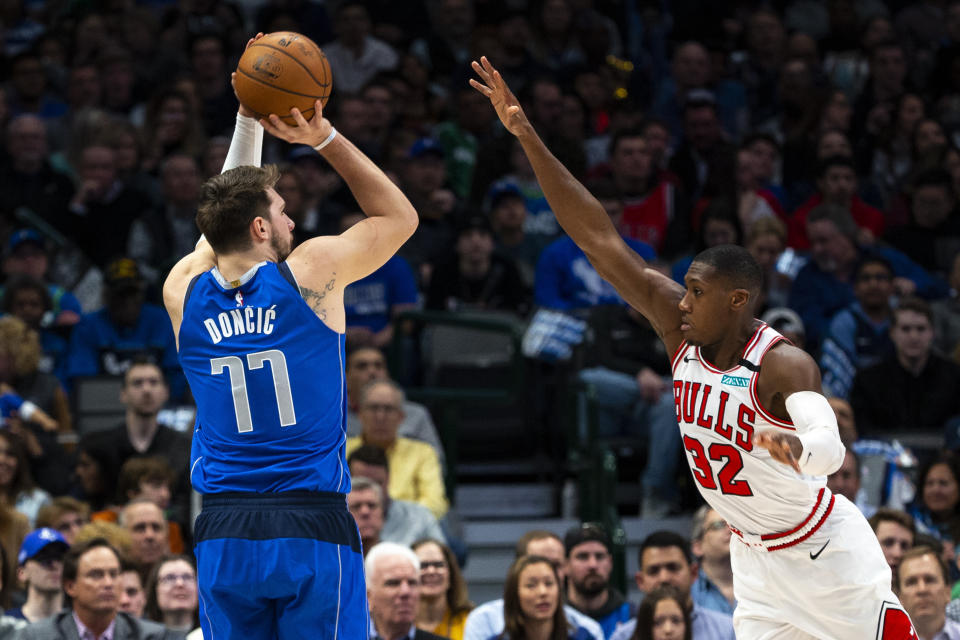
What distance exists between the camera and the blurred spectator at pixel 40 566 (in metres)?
8.46

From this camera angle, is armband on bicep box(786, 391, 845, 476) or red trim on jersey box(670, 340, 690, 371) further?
red trim on jersey box(670, 340, 690, 371)

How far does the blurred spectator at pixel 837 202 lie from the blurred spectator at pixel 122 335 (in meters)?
5.69

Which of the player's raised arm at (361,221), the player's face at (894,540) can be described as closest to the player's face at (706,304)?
the player's raised arm at (361,221)

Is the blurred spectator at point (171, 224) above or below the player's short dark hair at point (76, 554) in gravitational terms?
above

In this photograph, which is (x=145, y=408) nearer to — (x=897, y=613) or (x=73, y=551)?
(x=73, y=551)

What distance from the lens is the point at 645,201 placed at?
13102 mm

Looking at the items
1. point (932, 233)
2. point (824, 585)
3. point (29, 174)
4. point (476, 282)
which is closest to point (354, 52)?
point (29, 174)

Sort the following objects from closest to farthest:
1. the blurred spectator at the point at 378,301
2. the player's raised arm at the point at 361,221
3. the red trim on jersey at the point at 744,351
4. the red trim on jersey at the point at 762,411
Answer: the player's raised arm at the point at 361,221
the red trim on jersey at the point at 762,411
the red trim on jersey at the point at 744,351
the blurred spectator at the point at 378,301

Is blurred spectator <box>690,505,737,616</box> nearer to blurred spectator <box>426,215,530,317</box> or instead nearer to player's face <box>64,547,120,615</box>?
blurred spectator <box>426,215,530,317</box>

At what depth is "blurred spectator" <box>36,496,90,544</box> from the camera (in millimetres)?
9266

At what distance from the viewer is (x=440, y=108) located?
14.7 meters

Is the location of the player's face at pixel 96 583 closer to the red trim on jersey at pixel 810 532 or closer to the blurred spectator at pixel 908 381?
the red trim on jersey at pixel 810 532

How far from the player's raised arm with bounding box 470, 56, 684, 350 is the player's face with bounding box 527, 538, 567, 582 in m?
3.37

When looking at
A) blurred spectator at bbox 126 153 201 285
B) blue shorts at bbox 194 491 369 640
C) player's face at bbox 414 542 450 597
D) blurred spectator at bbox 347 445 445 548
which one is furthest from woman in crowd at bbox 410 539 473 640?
blurred spectator at bbox 126 153 201 285
